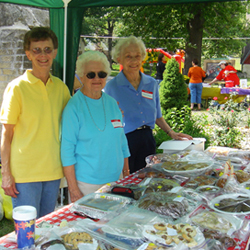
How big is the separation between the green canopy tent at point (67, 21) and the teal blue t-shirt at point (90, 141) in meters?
1.06

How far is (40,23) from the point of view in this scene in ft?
13.5

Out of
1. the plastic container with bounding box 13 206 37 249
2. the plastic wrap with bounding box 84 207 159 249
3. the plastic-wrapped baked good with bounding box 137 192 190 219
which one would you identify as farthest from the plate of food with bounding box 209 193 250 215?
the plastic container with bounding box 13 206 37 249

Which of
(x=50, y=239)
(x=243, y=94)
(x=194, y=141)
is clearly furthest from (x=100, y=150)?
(x=243, y=94)

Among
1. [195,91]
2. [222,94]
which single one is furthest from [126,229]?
[222,94]

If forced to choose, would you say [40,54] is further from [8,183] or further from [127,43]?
[127,43]

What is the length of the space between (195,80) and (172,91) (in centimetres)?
370

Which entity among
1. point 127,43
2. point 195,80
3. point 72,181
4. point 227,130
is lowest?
point 227,130

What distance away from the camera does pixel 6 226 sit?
3654 mm

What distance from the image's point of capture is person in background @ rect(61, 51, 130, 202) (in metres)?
2.12

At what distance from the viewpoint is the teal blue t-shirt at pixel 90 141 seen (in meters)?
2.11

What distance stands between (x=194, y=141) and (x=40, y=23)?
99.9 inches

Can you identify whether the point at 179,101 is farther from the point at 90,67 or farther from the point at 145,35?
the point at 90,67


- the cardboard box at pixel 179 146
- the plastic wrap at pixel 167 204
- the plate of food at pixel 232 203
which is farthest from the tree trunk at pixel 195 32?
the plastic wrap at pixel 167 204

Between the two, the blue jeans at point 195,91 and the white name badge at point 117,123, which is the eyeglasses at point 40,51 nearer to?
the white name badge at point 117,123
